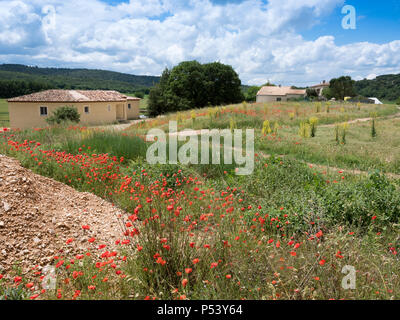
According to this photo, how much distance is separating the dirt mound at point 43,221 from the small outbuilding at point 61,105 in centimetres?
2120

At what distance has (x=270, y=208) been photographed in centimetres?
383

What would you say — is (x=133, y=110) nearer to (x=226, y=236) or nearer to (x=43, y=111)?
(x=43, y=111)

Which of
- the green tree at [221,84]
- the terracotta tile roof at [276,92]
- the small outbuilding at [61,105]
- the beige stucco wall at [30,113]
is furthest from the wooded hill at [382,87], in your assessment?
the beige stucco wall at [30,113]

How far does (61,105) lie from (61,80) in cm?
4462

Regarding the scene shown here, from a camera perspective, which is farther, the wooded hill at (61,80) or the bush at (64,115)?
the wooded hill at (61,80)

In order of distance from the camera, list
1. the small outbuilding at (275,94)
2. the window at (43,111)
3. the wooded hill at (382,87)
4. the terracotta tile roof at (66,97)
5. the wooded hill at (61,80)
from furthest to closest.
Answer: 1. the small outbuilding at (275,94)
2. the wooded hill at (382,87)
3. the wooded hill at (61,80)
4. the window at (43,111)
5. the terracotta tile roof at (66,97)

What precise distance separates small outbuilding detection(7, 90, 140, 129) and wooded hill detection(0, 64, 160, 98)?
7.16 metres

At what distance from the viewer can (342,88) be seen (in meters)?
45.8

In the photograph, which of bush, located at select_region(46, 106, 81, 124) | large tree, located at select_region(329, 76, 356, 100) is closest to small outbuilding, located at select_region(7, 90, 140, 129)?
bush, located at select_region(46, 106, 81, 124)

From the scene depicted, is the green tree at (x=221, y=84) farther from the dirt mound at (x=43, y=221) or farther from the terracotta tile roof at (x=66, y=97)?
the dirt mound at (x=43, y=221)

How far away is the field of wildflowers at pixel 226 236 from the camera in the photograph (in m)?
2.29
